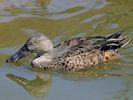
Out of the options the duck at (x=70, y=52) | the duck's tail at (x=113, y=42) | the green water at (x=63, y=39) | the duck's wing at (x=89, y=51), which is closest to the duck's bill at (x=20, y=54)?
the duck at (x=70, y=52)

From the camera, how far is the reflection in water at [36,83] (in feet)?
24.7

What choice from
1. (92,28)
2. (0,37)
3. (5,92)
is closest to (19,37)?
(0,37)

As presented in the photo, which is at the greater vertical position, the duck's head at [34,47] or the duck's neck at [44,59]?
the duck's head at [34,47]

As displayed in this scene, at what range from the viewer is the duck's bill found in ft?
27.9

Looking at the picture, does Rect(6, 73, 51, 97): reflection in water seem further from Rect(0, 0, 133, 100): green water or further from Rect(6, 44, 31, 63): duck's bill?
Rect(6, 44, 31, 63): duck's bill

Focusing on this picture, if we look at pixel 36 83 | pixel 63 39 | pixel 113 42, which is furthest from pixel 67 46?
pixel 63 39

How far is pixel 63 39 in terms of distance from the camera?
377 inches

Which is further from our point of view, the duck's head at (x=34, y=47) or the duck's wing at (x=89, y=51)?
the duck's head at (x=34, y=47)

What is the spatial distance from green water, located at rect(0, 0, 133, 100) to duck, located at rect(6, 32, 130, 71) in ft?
0.42

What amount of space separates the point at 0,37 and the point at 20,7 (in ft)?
5.27

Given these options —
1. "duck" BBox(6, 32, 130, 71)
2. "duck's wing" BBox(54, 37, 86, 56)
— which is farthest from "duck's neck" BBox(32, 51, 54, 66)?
"duck's wing" BBox(54, 37, 86, 56)

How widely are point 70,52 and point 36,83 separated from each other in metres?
0.81

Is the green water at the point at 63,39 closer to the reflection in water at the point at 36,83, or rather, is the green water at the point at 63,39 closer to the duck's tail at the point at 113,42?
the reflection in water at the point at 36,83

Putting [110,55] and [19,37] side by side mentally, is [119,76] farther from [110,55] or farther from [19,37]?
[19,37]
